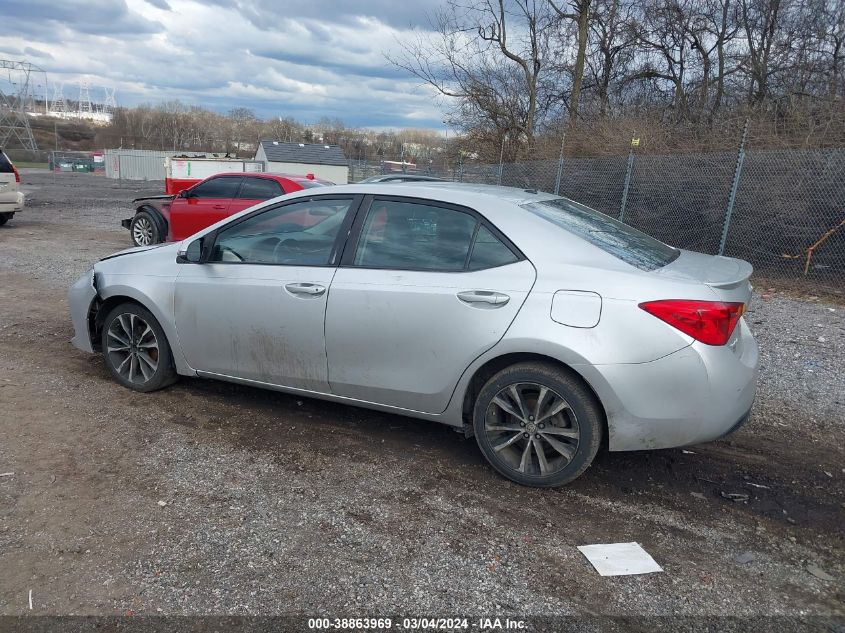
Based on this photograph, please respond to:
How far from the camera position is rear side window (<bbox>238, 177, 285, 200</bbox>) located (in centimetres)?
1113

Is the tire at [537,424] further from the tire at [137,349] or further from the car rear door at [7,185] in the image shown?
the car rear door at [7,185]

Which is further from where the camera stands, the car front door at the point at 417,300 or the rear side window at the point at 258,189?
the rear side window at the point at 258,189

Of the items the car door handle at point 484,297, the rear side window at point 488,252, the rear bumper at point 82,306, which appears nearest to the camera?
the car door handle at point 484,297

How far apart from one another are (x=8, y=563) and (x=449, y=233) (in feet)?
9.00

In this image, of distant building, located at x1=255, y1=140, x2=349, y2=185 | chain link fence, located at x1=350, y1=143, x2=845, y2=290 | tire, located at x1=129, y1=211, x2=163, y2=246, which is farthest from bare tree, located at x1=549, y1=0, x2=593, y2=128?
distant building, located at x1=255, y1=140, x2=349, y2=185

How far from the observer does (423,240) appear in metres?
3.87

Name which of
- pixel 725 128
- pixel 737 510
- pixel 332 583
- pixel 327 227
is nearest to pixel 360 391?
pixel 327 227

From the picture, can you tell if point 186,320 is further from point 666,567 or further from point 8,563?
point 666,567

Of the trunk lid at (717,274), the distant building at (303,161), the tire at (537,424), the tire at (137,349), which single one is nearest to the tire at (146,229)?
the tire at (137,349)

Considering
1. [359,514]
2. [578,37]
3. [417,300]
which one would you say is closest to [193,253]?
[417,300]

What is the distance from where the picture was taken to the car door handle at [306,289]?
396cm

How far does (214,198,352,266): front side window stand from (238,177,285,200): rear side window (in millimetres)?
6931

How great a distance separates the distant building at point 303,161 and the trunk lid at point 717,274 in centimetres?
4256

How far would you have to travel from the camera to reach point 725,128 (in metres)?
13.0
